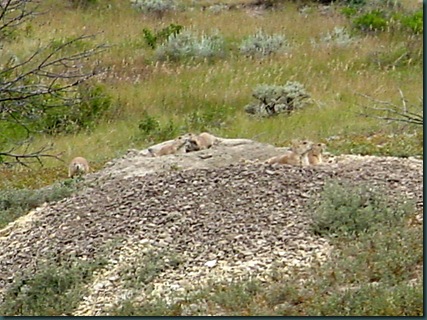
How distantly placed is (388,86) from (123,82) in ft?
14.8

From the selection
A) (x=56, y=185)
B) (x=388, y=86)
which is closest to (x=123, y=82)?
(x=388, y=86)

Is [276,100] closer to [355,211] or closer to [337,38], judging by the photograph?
[337,38]

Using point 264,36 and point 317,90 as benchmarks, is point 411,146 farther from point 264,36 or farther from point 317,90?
point 264,36

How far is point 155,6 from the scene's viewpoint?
65.0ft

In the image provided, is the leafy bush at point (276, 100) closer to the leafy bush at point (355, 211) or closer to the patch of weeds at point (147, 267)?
the leafy bush at point (355, 211)

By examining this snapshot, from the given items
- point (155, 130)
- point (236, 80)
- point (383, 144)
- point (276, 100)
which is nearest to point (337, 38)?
point (236, 80)

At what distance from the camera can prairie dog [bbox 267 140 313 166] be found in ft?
25.2

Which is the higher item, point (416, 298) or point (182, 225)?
point (416, 298)

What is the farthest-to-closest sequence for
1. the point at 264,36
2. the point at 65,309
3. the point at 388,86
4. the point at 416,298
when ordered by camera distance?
the point at 264,36
the point at 388,86
the point at 65,309
the point at 416,298

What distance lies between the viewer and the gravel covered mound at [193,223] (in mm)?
5461

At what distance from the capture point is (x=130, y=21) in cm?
1864

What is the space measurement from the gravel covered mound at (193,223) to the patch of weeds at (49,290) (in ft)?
0.33

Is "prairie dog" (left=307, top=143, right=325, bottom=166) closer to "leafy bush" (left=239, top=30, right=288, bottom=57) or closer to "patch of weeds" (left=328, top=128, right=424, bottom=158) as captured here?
"patch of weeds" (left=328, top=128, right=424, bottom=158)

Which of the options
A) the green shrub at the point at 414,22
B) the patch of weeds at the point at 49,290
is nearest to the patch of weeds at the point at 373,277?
the patch of weeds at the point at 49,290
